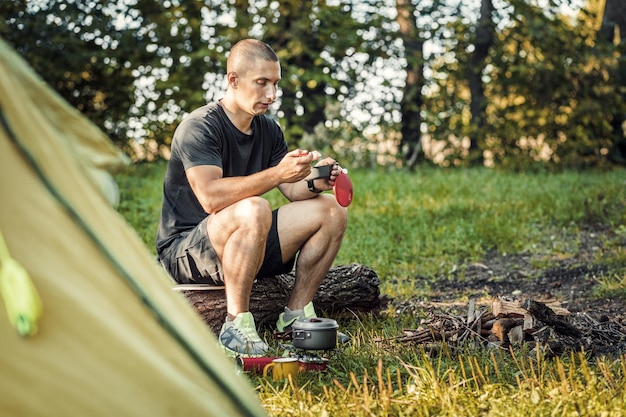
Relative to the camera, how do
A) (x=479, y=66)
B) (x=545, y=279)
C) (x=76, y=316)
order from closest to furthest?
1. (x=76, y=316)
2. (x=545, y=279)
3. (x=479, y=66)

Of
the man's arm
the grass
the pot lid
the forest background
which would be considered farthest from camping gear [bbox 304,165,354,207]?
the forest background

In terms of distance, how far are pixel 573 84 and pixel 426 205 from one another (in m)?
5.28

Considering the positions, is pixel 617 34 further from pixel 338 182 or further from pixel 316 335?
pixel 316 335

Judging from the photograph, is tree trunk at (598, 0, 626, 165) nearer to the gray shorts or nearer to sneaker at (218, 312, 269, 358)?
the gray shorts

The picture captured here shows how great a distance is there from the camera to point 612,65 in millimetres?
12023

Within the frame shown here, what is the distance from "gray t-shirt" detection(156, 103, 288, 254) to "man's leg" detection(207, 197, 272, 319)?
0.90 ft

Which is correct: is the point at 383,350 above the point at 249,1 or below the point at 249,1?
below

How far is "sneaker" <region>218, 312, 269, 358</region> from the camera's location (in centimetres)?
377

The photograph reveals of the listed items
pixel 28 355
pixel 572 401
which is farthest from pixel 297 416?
pixel 28 355

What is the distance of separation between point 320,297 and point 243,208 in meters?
0.96

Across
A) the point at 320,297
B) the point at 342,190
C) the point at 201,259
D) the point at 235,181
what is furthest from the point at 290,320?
the point at 235,181

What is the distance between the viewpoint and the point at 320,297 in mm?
4531

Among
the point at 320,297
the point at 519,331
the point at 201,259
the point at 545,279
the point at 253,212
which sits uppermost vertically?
the point at 253,212

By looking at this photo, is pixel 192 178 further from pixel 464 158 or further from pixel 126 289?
pixel 464 158
